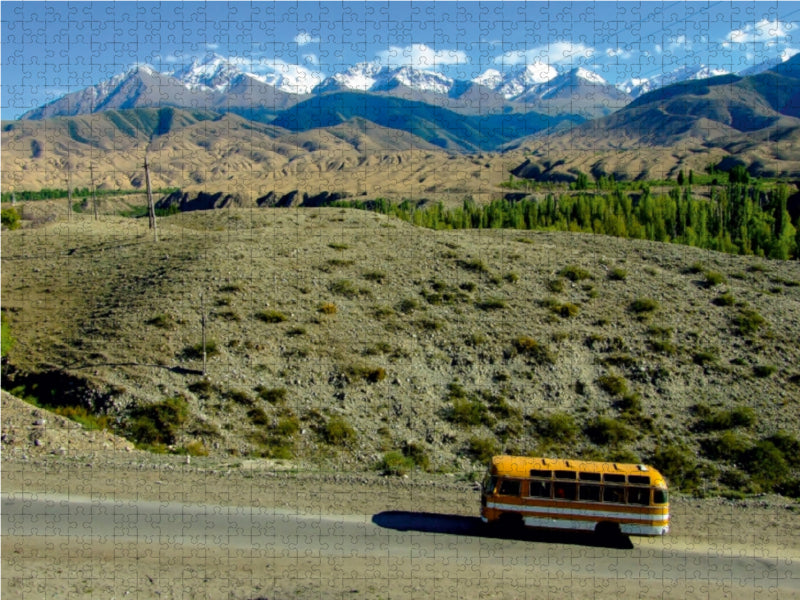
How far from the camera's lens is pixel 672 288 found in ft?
150

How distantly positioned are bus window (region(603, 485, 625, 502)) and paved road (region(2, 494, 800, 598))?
1045 mm

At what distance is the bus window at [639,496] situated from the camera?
54.9ft

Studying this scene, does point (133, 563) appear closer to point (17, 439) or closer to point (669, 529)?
point (17, 439)

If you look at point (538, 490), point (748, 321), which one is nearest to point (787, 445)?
point (748, 321)

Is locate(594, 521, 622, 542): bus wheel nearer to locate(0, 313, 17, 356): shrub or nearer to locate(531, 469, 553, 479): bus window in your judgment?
locate(531, 469, 553, 479): bus window

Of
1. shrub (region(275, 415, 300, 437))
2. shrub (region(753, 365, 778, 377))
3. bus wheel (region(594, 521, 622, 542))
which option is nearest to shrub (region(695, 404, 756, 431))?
shrub (region(753, 365, 778, 377))

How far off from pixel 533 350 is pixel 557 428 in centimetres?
626

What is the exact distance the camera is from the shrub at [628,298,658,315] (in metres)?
41.8

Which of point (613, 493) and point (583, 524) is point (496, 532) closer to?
point (583, 524)

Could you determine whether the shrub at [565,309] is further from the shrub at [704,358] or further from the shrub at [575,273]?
the shrub at [704,358]

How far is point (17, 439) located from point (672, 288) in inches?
1533

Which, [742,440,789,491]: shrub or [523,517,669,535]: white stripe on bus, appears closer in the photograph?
[523,517,669,535]: white stripe on bus

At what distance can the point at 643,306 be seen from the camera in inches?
1656

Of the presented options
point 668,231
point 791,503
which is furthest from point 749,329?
point 668,231
